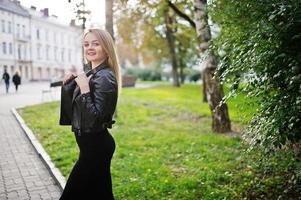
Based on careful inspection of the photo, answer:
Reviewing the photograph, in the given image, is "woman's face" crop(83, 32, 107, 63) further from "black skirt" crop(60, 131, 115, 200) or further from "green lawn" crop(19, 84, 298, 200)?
"green lawn" crop(19, 84, 298, 200)

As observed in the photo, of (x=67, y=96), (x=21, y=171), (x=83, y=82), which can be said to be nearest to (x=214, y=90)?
(x=21, y=171)

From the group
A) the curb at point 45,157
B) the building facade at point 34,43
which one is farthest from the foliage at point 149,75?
the curb at point 45,157

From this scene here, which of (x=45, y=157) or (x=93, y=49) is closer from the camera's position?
(x=93, y=49)

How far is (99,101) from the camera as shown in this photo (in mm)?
3617

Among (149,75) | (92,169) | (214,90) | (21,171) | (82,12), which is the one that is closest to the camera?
(92,169)

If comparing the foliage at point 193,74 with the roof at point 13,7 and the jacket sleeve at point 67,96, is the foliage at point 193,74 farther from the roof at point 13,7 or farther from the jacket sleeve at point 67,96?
the jacket sleeve at point 67,96

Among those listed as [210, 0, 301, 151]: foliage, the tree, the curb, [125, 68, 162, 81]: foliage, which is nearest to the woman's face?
[210, 0, 301, 151]: foliage

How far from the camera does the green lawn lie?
580 centimetres

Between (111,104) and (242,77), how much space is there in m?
1.61

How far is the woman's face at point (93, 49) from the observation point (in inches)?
153

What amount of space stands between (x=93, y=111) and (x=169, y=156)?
15.7 ft

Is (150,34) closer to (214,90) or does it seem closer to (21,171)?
(214,90)

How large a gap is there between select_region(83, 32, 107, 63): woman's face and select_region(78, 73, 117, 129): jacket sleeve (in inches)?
9.9

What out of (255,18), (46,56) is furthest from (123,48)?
(255,18)
